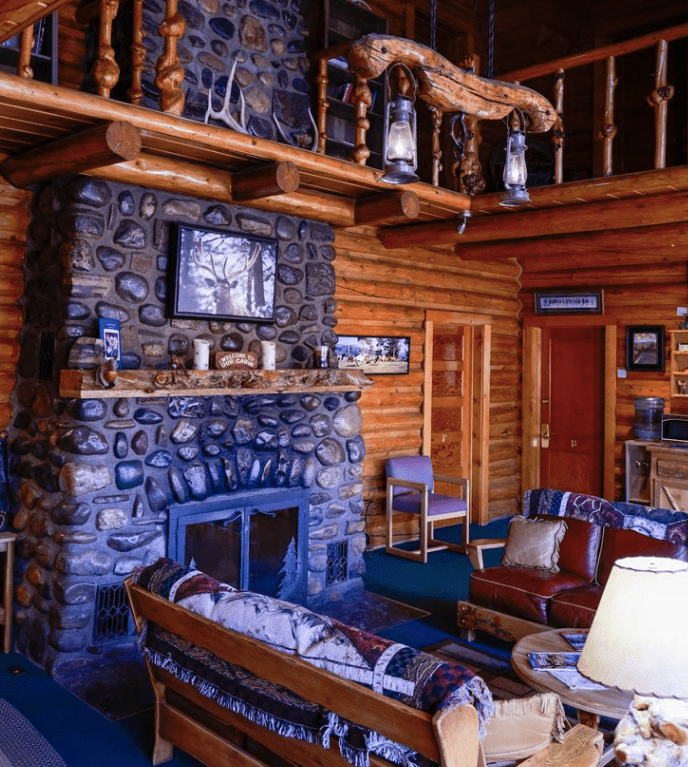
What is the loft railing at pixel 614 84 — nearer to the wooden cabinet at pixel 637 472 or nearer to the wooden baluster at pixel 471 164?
the wooden baluster at pixel 471 164

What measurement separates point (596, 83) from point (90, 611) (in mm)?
7477

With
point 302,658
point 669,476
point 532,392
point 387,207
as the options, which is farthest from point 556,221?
point 302,658

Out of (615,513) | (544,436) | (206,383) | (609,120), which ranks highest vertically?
(609,120)

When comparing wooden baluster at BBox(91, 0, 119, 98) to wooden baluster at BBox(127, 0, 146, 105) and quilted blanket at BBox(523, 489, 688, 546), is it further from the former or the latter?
quilted blanket at BBox(523, 489, 688, 546)

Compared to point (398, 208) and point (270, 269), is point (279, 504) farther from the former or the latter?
point (398, 208)

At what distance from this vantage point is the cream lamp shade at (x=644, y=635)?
1.84 meters

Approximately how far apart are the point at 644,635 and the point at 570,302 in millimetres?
7394

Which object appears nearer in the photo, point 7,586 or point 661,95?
point 7,586

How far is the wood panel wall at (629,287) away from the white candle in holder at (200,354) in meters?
4.25

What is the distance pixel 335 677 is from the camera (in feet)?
8.36

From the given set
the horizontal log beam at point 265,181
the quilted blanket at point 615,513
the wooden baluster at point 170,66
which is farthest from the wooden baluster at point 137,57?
the quilted blanket at point 615,513

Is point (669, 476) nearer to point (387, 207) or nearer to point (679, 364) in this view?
point (679, 364)

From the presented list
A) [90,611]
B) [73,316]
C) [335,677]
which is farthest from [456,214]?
[335,677]

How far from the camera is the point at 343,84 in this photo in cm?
651
